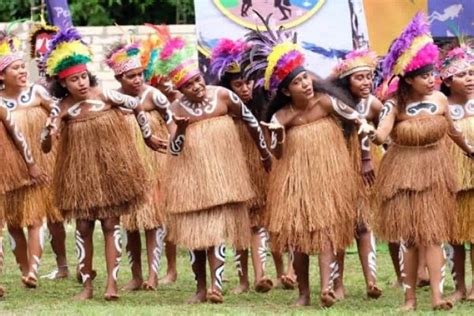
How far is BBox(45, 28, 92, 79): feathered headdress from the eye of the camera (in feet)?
27.7

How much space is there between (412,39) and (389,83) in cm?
74

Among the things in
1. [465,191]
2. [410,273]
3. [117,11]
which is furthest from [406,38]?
[117,11]

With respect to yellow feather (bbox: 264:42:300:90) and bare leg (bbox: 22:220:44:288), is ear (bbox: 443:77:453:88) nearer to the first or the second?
yellow feather (bbox: 264:42:300:90)

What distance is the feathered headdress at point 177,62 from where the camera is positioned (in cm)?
835

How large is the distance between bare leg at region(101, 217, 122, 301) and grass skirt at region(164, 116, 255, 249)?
1.23ft

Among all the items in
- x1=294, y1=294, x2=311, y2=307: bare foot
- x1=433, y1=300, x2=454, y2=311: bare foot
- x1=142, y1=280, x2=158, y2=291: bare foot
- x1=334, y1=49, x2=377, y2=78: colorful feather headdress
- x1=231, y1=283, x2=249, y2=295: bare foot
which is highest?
x1=334, y1=49, x2=377, y2=78: colorful feather headdress

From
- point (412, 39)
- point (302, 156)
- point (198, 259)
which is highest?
point (412, 39)

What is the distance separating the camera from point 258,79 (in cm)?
866

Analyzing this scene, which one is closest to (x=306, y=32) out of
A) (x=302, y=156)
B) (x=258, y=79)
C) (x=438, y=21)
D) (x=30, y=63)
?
(x=438, y=21)

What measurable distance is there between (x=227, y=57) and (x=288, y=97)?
825mm

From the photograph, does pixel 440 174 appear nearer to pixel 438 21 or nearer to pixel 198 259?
pixel 198 259

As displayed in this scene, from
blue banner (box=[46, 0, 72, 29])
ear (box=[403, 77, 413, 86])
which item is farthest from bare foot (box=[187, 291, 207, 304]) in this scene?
blue banner (box=[46, 0, 72, 29])

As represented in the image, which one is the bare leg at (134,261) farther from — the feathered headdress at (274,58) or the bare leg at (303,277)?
the feathered headdress at (274,58)

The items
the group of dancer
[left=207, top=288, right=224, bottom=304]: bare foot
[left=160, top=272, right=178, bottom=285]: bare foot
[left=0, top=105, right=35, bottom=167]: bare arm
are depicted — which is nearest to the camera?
the group of dancer
